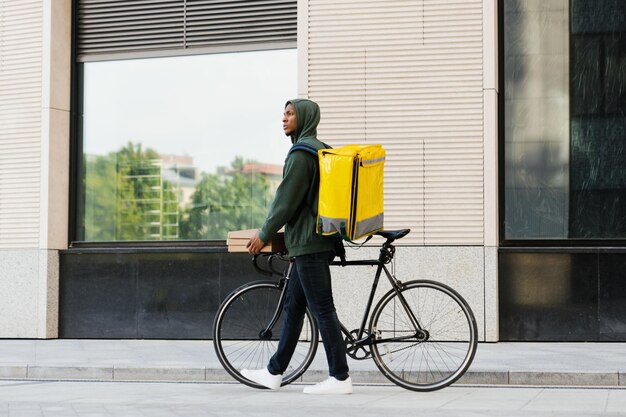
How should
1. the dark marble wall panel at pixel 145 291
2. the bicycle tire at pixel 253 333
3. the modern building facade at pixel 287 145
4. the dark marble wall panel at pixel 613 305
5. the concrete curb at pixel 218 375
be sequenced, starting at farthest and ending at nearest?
the dark marble wall panel at pixel 145 291 < the modern building facade at pixel 287 145 < the dark marble wall panel at pixel 613 305 < the concrete curb at pixel 218 375 < the bicycle tire at pixel 253 333

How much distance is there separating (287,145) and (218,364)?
14.1 feet

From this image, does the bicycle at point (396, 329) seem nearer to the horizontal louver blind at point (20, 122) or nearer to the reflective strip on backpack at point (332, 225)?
the reflective strip on backpack at point (332, 225)

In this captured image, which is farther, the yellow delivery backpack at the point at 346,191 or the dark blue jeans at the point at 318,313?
the dark blue jeans at the point at 318,313

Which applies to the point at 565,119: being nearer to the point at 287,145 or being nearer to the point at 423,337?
the point at 287,145

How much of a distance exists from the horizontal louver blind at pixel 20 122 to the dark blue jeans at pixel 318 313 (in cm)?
603

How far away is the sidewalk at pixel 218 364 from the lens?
27.5 feet

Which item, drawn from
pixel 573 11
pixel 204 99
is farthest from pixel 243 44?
pixel 573 11

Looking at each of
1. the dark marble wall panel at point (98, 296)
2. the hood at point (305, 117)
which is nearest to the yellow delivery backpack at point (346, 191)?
the hood at point (305, 117)

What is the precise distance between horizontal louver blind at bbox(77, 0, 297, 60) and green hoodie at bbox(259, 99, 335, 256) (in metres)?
5.27

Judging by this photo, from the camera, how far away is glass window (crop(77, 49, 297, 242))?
41.9ft

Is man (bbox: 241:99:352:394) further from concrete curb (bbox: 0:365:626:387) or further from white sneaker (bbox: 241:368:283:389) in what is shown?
concrete curb (bbox: 0:365:626:387)

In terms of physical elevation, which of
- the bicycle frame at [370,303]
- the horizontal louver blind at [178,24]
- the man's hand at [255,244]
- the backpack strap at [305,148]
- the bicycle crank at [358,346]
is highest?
the horizontal louver blind at [178,24]

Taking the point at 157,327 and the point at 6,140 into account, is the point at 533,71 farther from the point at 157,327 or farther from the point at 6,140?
the point at 6,140

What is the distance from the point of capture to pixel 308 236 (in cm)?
738
